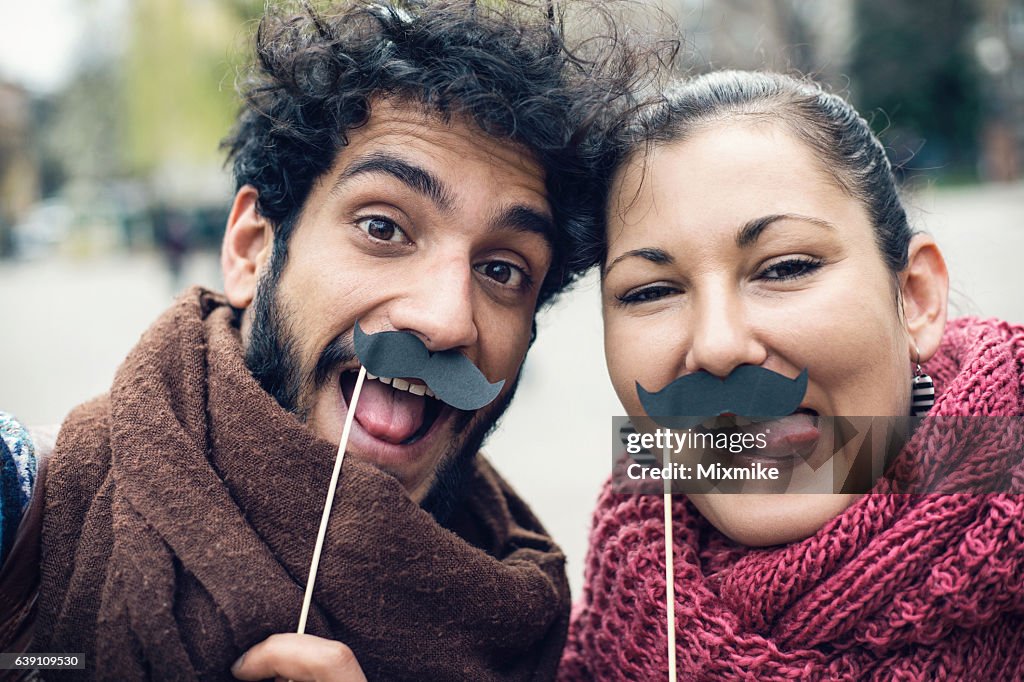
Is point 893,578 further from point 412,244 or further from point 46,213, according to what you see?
point 46,213

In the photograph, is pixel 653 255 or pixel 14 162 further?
pixel 14 162

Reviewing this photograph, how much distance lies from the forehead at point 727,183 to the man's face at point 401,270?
0.29 meters

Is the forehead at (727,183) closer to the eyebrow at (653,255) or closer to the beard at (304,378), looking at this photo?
the eyebrow at (653,255)

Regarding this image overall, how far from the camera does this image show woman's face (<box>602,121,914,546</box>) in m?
1.94

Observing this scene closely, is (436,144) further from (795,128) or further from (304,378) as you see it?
(795,128)

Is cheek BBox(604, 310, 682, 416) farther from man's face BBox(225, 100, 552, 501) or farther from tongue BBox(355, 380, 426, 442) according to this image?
tongue BBox(355, 380, 426, 442)

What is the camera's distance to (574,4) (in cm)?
254

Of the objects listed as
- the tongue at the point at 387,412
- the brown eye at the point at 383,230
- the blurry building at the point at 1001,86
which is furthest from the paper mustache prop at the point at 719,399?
the blurry building at the point at 1001,86

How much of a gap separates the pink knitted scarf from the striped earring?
0.08m

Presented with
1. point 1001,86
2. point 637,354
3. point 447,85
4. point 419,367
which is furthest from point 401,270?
point 1001,86

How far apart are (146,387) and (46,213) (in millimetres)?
36752

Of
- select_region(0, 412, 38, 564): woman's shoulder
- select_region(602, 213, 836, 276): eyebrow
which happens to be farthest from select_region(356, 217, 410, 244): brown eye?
select_region(0, 412, 38, 564): woman's shoulder

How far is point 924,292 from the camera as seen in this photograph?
2205 millimetres

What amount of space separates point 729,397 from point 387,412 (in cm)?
77
